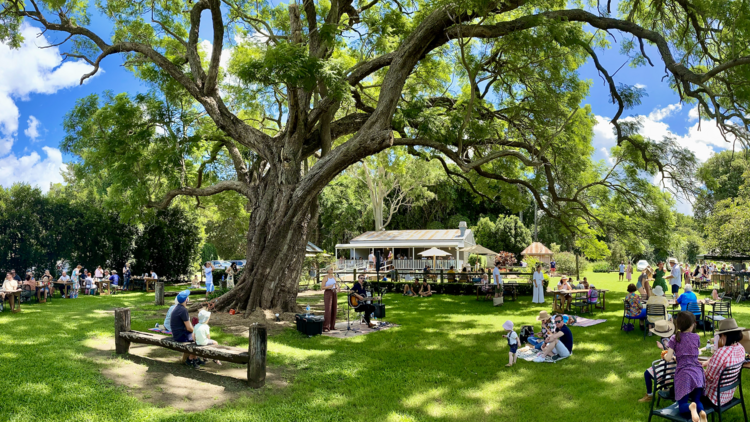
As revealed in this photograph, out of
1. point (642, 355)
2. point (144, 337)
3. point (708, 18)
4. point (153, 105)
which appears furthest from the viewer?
point (153, 105)

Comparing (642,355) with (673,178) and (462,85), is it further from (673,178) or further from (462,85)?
(462,85)

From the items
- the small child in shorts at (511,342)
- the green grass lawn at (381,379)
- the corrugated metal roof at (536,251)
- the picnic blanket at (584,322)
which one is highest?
the corrugated metal roof at (536,251)

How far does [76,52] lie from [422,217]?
39.6m

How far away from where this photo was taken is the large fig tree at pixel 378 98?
36.3 feet

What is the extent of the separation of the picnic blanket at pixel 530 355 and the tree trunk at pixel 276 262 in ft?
21.7

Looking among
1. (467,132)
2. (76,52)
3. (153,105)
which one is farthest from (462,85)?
(76,52)

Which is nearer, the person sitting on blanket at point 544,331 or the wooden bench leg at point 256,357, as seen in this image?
the wooden bench leg at point 256,357

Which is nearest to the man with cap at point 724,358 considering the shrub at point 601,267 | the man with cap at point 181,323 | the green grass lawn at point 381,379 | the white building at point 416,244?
the green grass lawn at point 381,379

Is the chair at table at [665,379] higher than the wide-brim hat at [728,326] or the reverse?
the reverse

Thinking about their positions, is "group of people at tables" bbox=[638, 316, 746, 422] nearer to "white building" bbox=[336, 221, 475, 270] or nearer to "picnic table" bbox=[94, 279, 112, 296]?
"picnic table" bbox=[94, 279, 112, 296]

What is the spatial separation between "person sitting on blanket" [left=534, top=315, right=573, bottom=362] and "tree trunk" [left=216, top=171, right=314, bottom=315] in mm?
7112

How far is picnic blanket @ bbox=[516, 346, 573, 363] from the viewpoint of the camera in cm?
848

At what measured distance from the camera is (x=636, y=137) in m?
14.5

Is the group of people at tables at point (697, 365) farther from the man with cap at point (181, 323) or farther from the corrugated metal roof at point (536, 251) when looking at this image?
the corrugated metal roof at point (536, 251)
